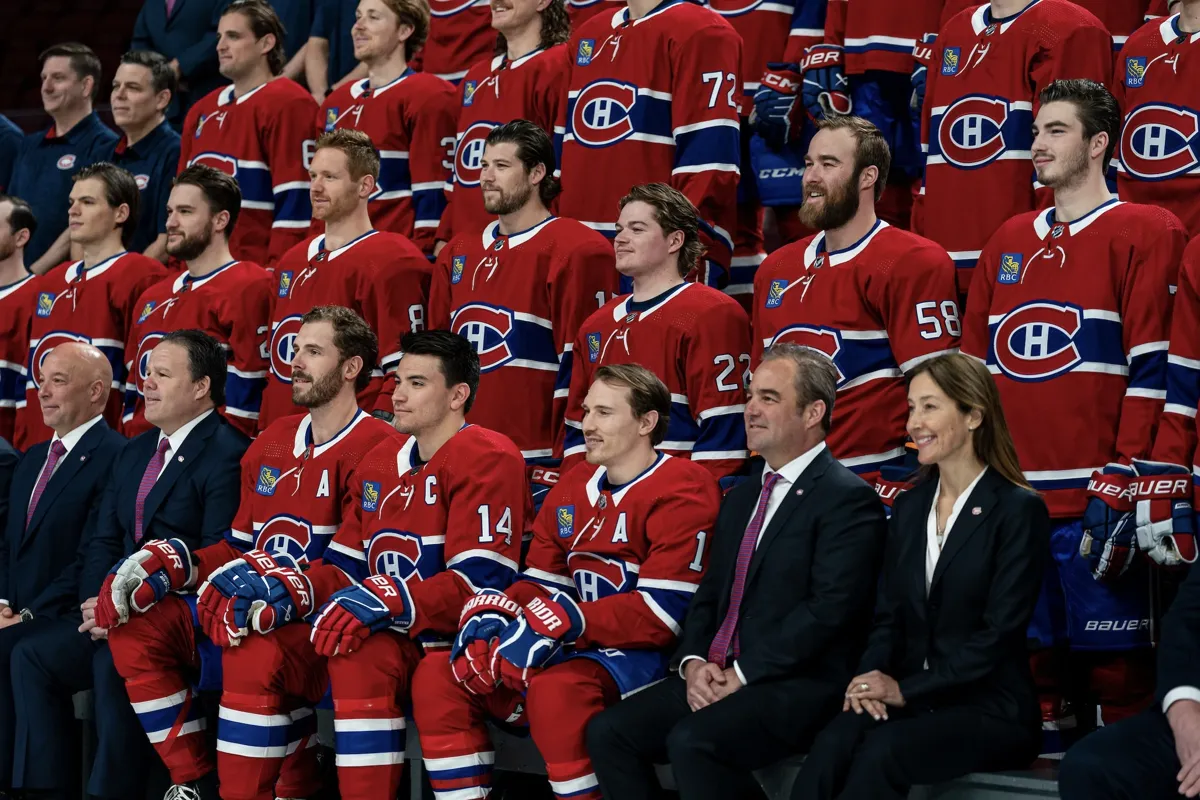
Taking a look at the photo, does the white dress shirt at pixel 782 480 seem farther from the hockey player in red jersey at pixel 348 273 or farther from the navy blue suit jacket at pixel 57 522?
the navy blue suit jacket at pixel 57 522

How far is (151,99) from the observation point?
25.2 feet

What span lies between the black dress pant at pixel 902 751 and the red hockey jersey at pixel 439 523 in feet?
3.97

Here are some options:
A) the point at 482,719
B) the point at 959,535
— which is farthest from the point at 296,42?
the point at 959,535

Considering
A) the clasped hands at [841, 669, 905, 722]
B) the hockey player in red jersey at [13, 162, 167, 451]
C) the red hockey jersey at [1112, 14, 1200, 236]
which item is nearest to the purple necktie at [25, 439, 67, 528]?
the hockey player in red jersey at [13, 162, 167, 451]

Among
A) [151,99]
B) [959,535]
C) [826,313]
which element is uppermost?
[151,99]

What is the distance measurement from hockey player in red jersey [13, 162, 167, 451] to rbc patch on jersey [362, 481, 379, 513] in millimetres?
2029

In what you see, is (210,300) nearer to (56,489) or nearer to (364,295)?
(364,295)

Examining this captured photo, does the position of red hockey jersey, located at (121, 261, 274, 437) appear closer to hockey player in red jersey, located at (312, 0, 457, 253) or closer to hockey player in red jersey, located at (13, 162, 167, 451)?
hockey player in red jersey, located at (13, 162, 167, 451)

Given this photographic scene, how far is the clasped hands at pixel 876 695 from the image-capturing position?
3.88 meters

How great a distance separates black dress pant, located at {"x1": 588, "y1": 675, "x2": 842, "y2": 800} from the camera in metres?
3.98

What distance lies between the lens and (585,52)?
603 cm

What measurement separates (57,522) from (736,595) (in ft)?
8.50

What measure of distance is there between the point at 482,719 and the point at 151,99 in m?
4.18

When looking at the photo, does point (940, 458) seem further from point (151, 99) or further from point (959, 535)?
point (151, 99)
